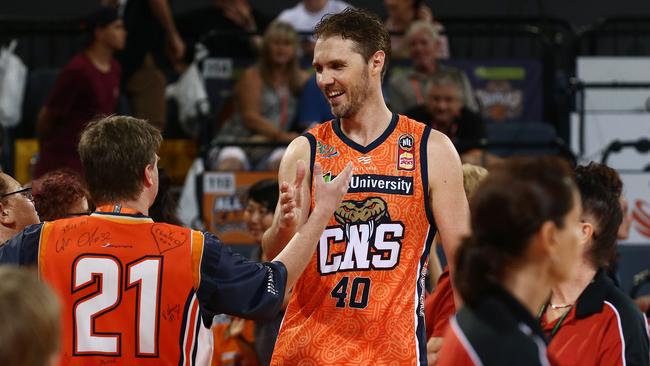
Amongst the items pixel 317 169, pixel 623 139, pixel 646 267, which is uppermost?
pixel 317 169

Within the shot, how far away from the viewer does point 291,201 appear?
4.03 m

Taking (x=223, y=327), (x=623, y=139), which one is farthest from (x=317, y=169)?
(x=623, y=139)

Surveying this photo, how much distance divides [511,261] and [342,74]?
1857 millimetres

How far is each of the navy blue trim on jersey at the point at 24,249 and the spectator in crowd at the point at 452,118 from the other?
4822 mm

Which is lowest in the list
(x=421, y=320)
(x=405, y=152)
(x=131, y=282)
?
(x=421, y=320)

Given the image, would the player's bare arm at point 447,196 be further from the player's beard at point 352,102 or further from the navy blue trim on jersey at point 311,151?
the navy blue trim on jersey at point 311,151

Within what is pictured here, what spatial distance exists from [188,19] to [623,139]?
171 inches

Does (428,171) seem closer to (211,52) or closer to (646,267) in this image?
(646,267)

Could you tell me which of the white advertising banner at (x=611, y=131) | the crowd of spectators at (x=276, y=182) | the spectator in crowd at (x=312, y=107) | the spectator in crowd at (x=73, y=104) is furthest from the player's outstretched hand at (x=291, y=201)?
the white advertising banner at (x=611, y=131)

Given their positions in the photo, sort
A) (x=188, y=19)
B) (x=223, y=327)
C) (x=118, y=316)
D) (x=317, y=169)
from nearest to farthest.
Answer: (x=118, y=316) < (x=317, y=169) < (x=223, y=327) < (x=188, y=19)

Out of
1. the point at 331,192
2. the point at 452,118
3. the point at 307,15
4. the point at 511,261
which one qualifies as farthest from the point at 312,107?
the point at 511,261

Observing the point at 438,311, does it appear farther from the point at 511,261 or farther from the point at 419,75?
the point at 419,75

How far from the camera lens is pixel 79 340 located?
379cm

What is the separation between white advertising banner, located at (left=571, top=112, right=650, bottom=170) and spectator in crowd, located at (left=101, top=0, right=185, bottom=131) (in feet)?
12.4
